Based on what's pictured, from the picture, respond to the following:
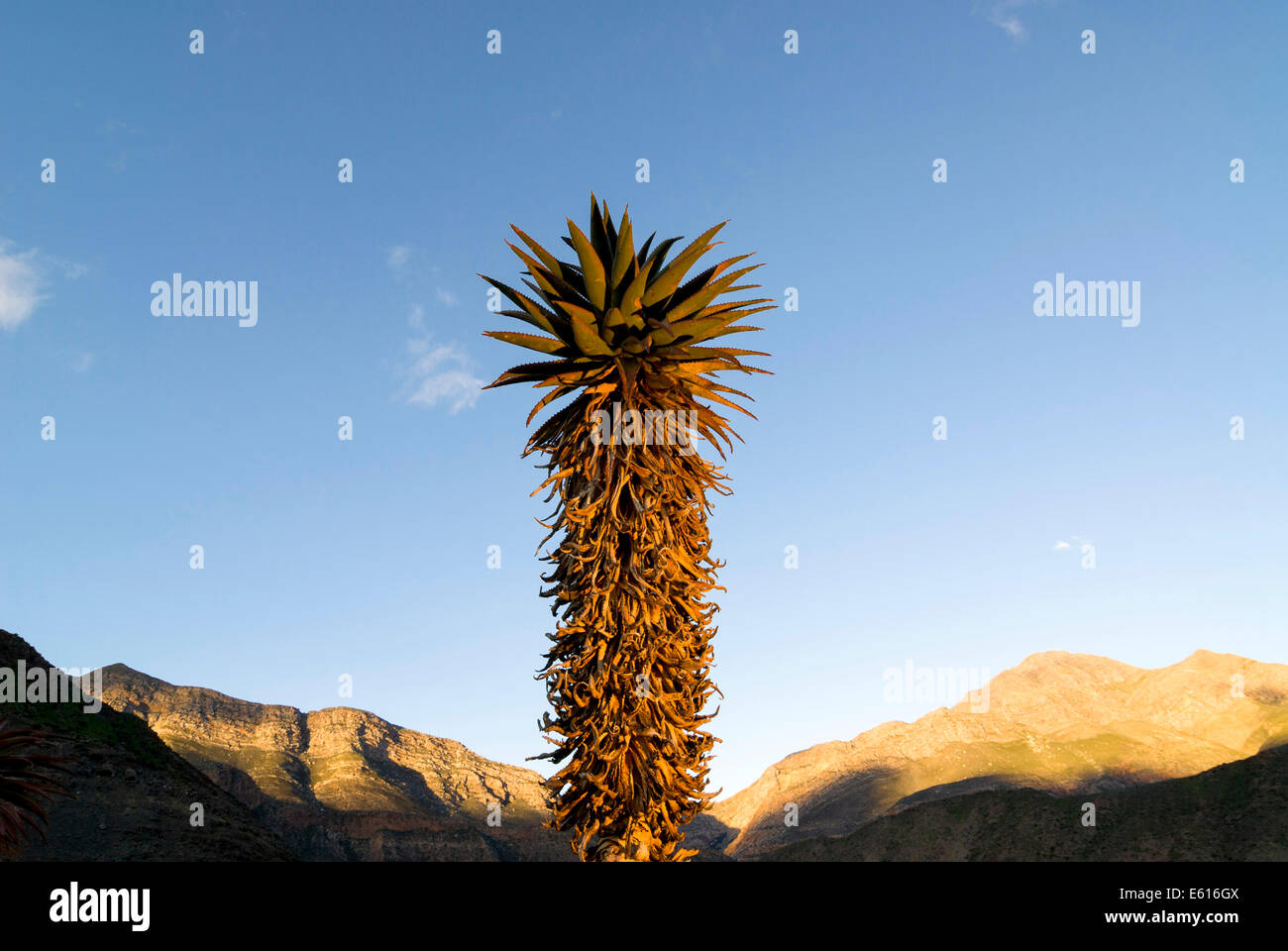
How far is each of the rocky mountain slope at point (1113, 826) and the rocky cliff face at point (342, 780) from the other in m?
42.3

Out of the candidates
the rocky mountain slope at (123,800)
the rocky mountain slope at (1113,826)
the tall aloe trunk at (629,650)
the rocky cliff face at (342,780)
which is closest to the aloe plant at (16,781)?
the tall aloe trunk at (629,650)

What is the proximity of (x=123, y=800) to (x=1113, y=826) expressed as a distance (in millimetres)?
77980

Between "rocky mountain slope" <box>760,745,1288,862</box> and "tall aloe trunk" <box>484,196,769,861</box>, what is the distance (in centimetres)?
6694

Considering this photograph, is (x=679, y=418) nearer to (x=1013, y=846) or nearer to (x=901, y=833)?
(x=1013, y=846)

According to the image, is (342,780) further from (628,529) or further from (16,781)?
(628,529)

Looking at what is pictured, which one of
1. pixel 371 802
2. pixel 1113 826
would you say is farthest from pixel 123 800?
pixel 371 802

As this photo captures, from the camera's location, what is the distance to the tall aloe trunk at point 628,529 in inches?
476

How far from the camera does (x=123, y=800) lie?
182ft

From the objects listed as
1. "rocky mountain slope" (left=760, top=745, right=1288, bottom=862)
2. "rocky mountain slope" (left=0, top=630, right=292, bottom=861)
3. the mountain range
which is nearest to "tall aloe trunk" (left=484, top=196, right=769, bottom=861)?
the mountain range

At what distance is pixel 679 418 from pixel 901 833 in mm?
102405

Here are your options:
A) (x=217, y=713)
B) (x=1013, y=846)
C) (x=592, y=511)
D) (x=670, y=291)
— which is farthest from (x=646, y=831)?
(x=217, y=713)

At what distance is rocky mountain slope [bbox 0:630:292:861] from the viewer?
1977 inches
